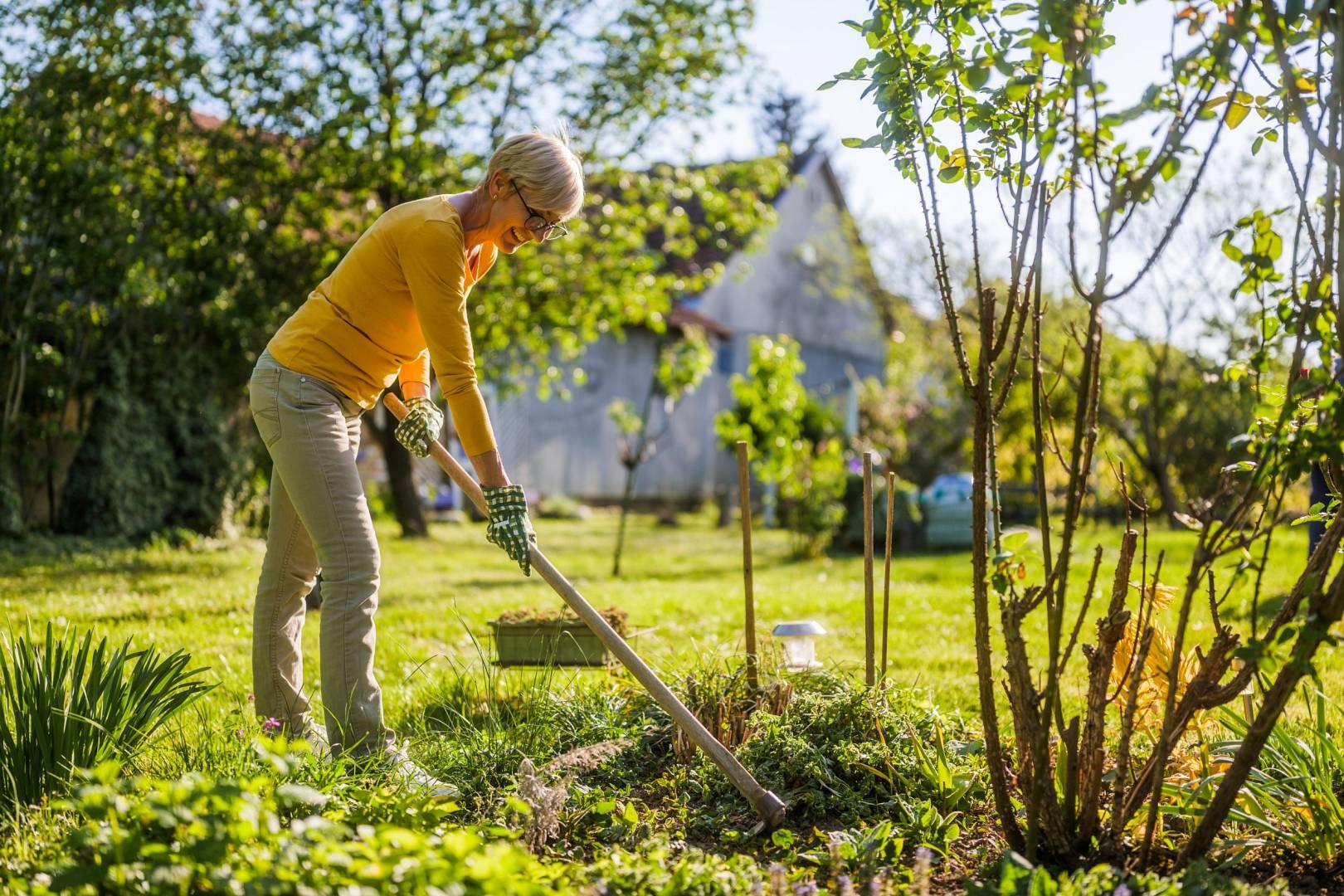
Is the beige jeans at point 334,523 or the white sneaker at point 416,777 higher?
the beige jeans at point 334,523

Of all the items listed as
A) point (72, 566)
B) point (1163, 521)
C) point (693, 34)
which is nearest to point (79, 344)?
point (72, 566)

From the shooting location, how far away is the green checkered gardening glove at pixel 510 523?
2.93 m

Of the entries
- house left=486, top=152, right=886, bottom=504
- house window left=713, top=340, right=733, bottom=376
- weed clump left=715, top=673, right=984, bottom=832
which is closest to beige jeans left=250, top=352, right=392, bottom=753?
weed clump left=715, top=673, right=984, bottom=832

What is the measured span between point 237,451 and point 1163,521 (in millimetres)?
11150

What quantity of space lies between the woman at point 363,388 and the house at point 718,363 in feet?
43.6

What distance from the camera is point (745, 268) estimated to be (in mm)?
12781

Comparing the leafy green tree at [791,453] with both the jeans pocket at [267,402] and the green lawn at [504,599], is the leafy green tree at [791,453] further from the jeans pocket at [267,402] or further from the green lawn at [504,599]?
the jeans pocket at [267,402]

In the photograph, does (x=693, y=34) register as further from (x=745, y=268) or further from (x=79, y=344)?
(x=79, y=344)

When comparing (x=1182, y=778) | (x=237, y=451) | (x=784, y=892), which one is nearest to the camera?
(x=784, y=892)

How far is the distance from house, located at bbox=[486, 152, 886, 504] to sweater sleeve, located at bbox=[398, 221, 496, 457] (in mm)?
13629

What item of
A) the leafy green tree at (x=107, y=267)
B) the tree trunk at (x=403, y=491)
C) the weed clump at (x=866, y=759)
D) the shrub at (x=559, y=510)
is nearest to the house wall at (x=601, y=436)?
the shrub at (x=559, y=510)

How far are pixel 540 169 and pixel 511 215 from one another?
153 millimetres

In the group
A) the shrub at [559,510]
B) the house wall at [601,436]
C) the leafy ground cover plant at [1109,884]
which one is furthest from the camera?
the house wall at [601,436]

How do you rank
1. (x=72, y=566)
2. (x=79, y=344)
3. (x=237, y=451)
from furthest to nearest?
1. (x=237, y=451)
2. (x=79, y=344)
3. (x=72, y=566)
